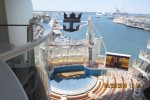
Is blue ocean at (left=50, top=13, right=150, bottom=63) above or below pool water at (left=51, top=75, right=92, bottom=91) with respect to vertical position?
below

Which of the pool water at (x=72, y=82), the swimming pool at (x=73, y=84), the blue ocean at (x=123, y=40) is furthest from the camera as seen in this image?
the blue ocean at (x=123, y=40)

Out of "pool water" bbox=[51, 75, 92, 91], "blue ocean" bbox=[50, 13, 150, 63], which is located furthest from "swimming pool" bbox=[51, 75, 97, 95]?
"blue ocean" bbox=[50, 13, 150, 63]

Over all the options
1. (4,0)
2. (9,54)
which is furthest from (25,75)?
(4,0)

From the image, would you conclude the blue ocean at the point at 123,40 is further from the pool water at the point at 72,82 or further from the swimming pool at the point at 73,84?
the swimming pool at the point at 73,84

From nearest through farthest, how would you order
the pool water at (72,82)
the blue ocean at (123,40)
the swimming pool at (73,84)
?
the swimming pool at (73,84), the pool water at (72,82), the blue ocean at (123,40)

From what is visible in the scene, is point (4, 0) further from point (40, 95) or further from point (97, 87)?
point (97, 87)

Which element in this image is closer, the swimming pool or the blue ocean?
the swimming pool

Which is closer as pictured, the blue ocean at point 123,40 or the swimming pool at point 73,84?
the swimming pool at point 73,84

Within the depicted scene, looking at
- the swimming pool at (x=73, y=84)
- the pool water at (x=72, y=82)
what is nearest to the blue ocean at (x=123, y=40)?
the pool water at (x=72, y=82)

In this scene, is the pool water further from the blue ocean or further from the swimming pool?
the blue ocean

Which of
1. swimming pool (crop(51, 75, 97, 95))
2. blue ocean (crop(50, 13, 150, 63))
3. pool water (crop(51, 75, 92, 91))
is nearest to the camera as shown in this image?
swimming pool (crop(51, 75, 97, 95))

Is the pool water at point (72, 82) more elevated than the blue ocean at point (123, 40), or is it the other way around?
the pool water at point (72, 82)

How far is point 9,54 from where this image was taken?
3.17 ft

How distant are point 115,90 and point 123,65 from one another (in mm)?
1398
